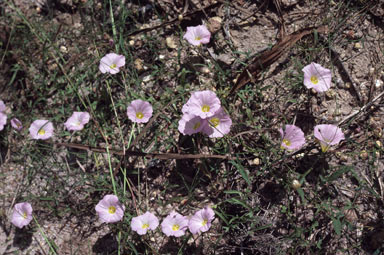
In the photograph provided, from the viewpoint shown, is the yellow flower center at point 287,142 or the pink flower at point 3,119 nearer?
the yellow flower center at point 287,142

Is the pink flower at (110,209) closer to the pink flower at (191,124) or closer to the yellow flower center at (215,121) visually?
the pink flower at (191,124)

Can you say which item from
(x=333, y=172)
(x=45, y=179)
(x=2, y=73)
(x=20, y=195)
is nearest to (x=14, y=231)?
(x=20, y=195)

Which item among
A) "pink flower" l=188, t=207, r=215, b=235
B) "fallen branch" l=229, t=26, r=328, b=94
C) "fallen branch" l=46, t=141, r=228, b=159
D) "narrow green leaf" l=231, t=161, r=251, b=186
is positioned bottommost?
"pink flower" l=188, t=207, r=215, b=235

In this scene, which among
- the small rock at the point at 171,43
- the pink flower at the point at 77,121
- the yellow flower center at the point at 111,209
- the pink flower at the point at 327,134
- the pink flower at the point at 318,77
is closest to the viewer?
the pink flower at the point at 327,134

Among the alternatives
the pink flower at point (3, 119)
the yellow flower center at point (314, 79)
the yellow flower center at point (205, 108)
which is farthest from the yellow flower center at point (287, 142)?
the pink flower at point (3, 119)

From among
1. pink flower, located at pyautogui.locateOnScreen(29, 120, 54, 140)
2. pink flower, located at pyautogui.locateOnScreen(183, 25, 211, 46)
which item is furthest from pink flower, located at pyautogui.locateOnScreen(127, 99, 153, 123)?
pink flower, located at pyautogui.locateOnScreen(29, 120, 54, 140)

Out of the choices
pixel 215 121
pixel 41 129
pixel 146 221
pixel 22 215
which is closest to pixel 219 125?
pixel 215 121

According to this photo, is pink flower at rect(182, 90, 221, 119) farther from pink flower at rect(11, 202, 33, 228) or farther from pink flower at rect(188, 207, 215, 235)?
pink flower at rect(11, 202, 33, 228)
